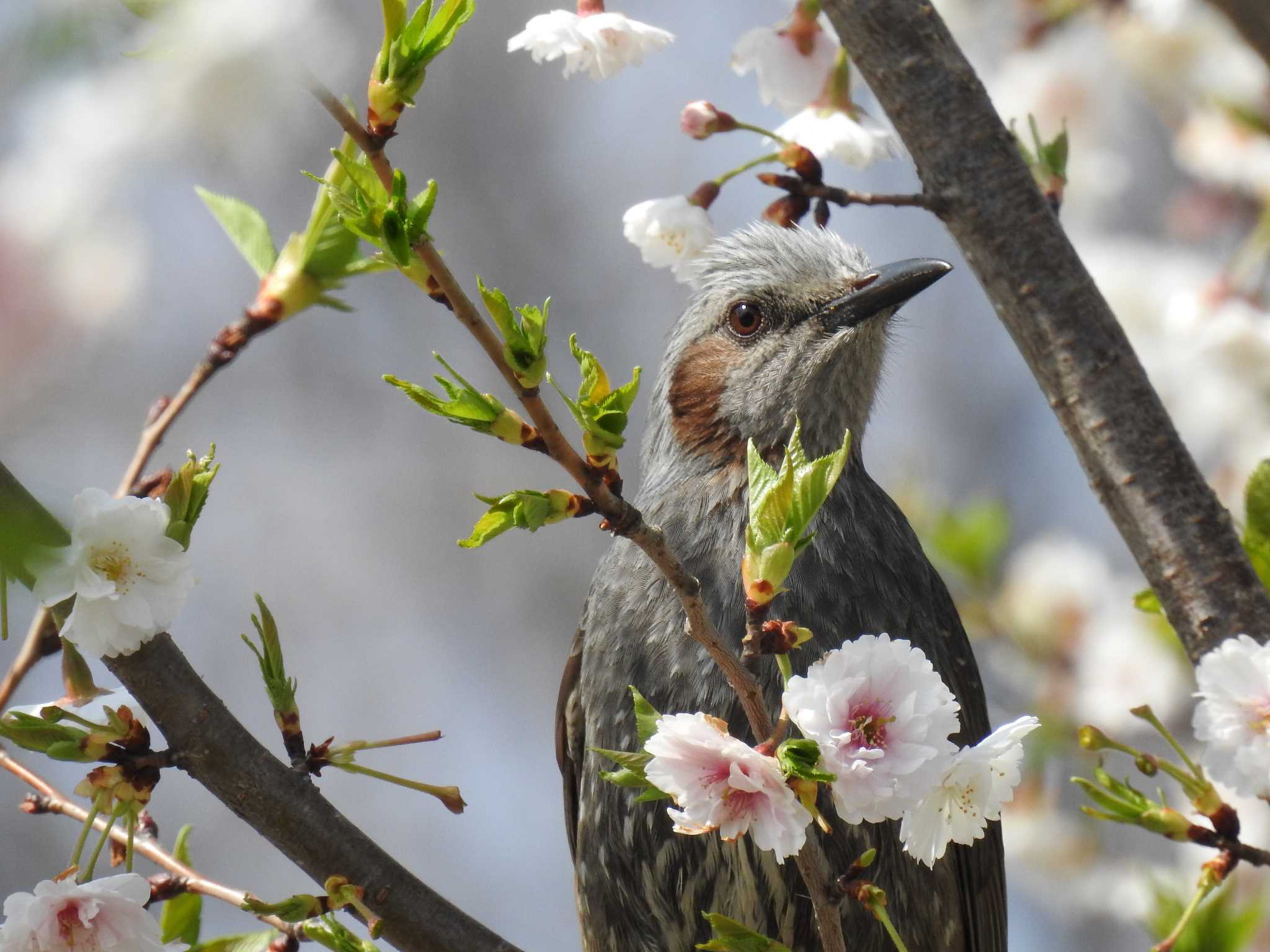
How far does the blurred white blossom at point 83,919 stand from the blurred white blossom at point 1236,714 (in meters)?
1.35

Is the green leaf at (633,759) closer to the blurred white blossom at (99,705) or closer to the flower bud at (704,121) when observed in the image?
the blurred white blossom at (99,705)

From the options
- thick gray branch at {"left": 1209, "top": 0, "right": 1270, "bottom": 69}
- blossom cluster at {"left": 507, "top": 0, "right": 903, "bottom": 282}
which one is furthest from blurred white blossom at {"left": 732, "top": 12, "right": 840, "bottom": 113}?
thick gray branch at {"left": 1209, "top": 0, "right": 1270, "bottom": 69}

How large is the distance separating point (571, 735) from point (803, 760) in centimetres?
208

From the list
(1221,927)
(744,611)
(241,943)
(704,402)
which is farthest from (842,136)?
(241,943)

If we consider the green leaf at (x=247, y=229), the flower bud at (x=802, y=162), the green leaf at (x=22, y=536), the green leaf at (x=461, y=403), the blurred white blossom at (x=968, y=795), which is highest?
the flower bud at (x=802, y=162)

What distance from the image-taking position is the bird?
9.90ft

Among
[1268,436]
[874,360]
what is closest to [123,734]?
[874,360]

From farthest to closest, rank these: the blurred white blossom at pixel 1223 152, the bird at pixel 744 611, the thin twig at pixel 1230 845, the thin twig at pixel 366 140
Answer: the blurred white blossom at pixel 1223 152 → the bird at pixel 744 611 → the thin twig at pixel 1230 845 → the thin twig at pixel 366 140

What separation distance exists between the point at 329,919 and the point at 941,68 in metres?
1.73

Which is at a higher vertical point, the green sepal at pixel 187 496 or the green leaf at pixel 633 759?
the green sepal at pixel 187 496

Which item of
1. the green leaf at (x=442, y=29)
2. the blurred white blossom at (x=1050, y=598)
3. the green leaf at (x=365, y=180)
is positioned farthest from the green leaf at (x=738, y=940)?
the blurred white blossom at (x=1050, y=598)

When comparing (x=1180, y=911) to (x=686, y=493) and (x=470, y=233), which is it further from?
(x=470, y=233)

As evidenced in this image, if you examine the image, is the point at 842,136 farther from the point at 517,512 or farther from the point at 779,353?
the point at 517,512

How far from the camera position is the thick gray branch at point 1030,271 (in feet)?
8.15
